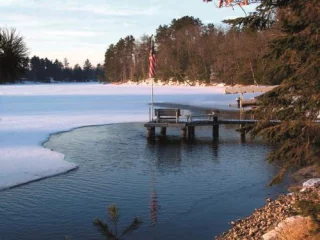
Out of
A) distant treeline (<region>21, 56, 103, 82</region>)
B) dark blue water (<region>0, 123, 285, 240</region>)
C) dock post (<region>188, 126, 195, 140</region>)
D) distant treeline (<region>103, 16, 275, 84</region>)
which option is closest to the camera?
dark blue water (<region>0, 123, 285, 240</region>)

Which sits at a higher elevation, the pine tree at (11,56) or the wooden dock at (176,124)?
the pine tree at (11,56)

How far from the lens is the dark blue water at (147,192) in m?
9.28

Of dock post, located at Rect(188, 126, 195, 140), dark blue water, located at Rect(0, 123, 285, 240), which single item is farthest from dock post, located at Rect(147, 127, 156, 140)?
dark blue water, located at Rect(0, 123, 285, 240)

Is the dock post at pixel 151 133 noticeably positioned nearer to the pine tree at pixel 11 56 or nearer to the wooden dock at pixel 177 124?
the wooden dock at pixel 177 124

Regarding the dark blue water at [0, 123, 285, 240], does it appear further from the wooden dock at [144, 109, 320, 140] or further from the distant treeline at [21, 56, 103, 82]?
the distant treeline at [21, 56, 103, 82]

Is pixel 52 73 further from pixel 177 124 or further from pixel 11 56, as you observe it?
pixel 11 56

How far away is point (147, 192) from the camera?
38.8 feet

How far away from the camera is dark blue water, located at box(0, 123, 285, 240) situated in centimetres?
928

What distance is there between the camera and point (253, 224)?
8820 mm

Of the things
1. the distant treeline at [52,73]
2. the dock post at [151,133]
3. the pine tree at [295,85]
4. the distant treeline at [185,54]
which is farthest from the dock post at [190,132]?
the distant treeline at [52,73]

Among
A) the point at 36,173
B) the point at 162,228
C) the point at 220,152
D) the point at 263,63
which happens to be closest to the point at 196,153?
the point at 220,152

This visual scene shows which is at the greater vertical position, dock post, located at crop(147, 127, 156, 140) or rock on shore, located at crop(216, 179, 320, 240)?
dock post, located at crop(147, 127, 156, 140)

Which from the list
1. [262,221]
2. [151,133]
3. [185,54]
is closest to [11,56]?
[262,221]

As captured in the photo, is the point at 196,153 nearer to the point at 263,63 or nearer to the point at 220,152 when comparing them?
the point at 220,152
